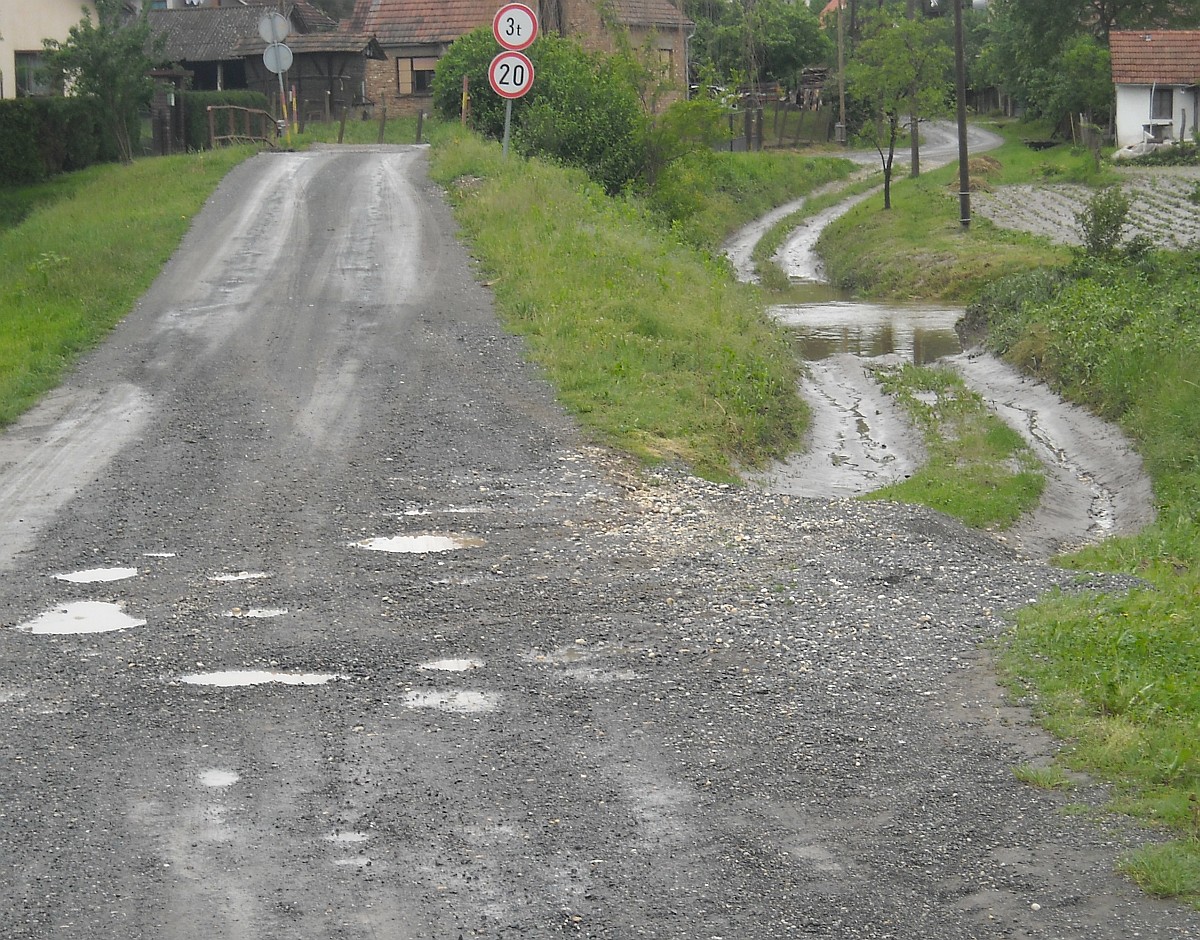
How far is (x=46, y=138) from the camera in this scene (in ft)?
109

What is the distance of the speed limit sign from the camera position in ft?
64.1

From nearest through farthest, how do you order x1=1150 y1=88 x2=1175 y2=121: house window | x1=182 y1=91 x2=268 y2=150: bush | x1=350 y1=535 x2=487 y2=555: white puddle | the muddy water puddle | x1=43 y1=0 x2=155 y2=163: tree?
x1=350 y1=535 x2=487 y2=555: white puddle → the muddy water puddle → x1=43 y1=0 x2=155 y2=163: tree → x1=182 y1=91 x2=268 y2=150: bush → x1=1150 y1=88 x2=1175 y2=121: house window

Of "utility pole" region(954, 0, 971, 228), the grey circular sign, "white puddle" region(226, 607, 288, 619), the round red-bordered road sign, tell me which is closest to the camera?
"white puddle" region(226, 607, 288, 619)

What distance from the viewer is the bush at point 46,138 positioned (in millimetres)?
32500

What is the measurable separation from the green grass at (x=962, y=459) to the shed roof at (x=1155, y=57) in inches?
1656

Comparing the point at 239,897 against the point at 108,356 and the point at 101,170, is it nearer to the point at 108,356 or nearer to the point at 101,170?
the point at 108,356

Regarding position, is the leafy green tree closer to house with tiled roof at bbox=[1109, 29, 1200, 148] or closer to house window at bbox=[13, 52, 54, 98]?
house with tiled roof at bbox=[1109, 29, 1200, 148]

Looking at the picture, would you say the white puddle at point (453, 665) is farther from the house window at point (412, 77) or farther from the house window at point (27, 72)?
the house window at point (412, 77)

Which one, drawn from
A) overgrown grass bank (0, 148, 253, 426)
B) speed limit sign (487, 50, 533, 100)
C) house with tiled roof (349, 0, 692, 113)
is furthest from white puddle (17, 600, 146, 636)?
house with tiled roof (349, 0, 692, 113)

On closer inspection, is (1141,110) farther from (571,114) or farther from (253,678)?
(253,678)

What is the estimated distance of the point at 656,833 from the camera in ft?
16.0

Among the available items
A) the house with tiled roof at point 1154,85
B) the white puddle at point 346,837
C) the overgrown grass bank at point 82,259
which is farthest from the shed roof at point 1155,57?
the white puddle at point 346,837

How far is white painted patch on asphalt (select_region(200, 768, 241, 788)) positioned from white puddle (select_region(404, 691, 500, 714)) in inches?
36.0

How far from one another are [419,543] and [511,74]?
12678mm
